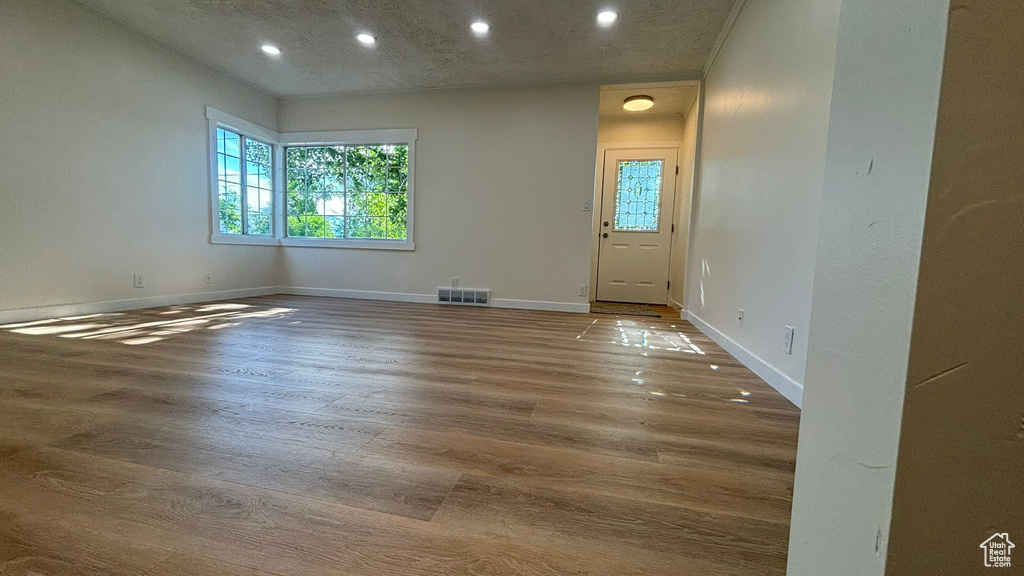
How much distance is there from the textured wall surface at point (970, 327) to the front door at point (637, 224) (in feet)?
16.2

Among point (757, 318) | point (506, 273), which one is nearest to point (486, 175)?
point (506, 273)

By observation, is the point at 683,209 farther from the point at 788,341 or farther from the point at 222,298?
the point at 222,298

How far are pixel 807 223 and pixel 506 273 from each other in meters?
3.00

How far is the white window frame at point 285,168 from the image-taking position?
3895mm

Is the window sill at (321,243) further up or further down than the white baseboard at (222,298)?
further up

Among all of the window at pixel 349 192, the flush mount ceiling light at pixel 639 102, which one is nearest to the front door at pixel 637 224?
the flush mount ceiling light at pixel 639 102

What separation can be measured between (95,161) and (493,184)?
3.34 metres

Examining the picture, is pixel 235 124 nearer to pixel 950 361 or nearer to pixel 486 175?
pixel 486 175

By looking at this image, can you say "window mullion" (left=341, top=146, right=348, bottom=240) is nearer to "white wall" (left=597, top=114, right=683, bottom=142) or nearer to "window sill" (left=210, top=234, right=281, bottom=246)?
"window sill" (left=210, top=234, right=281, bottom=246)

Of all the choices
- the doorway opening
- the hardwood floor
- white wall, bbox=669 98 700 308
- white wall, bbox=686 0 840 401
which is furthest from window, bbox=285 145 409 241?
white wall, bbox=686 0 840 401

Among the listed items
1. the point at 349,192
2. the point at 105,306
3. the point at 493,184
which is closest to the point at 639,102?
the point at 493,184

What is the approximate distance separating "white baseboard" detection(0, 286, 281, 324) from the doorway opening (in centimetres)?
455

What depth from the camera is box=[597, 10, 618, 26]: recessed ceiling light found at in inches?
108

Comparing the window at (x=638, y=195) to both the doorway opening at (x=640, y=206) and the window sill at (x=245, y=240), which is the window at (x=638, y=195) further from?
the window sill at (x=245, y=240)
